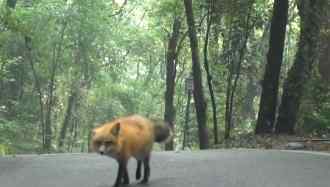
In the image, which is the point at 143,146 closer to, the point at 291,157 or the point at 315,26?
the point at 291,157

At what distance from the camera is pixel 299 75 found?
20250mm

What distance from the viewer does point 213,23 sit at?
26.0 metres

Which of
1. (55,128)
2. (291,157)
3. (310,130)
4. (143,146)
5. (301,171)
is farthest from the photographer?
(55,128)

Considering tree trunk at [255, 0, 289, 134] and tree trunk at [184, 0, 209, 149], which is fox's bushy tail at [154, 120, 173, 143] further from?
tree trunk at [184, 0, 209, 149]

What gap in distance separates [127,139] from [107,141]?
0.49 metres

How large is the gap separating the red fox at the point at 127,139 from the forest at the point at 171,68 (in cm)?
686

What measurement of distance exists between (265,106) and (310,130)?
217 cm

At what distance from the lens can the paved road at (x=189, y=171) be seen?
354 inches

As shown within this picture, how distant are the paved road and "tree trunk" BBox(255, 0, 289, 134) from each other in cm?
692

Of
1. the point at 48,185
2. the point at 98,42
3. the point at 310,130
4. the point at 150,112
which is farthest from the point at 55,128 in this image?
the point at 48,185

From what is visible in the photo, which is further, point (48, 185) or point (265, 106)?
point (265, 106)

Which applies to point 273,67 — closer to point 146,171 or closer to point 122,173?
point 146,171

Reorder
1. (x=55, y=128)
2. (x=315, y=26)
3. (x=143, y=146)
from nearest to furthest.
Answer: (x=143, y=146), (x=315, y=26), (x=55, y=128)

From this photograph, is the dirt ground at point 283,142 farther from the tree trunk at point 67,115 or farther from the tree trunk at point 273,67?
the tree trunk at point 67,115
